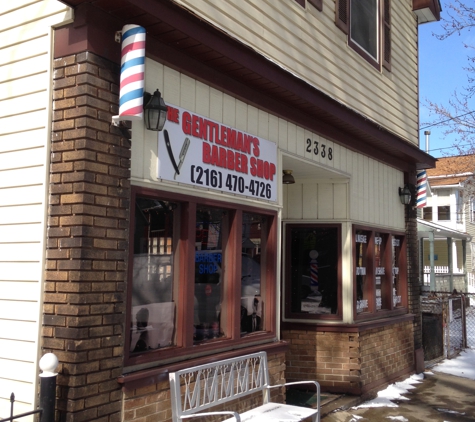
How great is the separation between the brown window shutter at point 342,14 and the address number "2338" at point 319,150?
5.94 feet

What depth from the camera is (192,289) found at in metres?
5.42

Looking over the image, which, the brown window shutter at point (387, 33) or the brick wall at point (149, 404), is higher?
the brown window shutter at point (387, 33)

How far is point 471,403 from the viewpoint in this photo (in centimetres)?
830

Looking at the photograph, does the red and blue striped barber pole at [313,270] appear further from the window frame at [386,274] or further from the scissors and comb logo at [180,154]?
the scissors and comb logo at [180,154]

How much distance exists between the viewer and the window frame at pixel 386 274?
8.87 meters

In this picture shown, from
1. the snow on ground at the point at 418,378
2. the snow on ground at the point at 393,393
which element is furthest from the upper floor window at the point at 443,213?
the snow on ground at the point at 393,393

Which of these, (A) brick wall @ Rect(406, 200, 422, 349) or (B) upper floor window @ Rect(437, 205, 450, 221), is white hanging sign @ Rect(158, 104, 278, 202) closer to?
(A) brick wall @ Rect(406, 200, 422, 349)

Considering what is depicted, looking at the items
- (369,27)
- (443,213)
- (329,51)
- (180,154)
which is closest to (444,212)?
(443,213)

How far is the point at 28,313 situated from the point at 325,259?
5.35m

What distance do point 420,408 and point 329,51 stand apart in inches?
203

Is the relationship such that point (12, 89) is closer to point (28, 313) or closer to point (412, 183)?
point (28, 313)

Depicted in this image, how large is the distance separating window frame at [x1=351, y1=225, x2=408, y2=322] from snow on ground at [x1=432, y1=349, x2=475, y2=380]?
1.54 metres

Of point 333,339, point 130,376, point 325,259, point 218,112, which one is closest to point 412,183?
point 325,259

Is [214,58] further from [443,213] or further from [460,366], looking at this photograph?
[443,213]
